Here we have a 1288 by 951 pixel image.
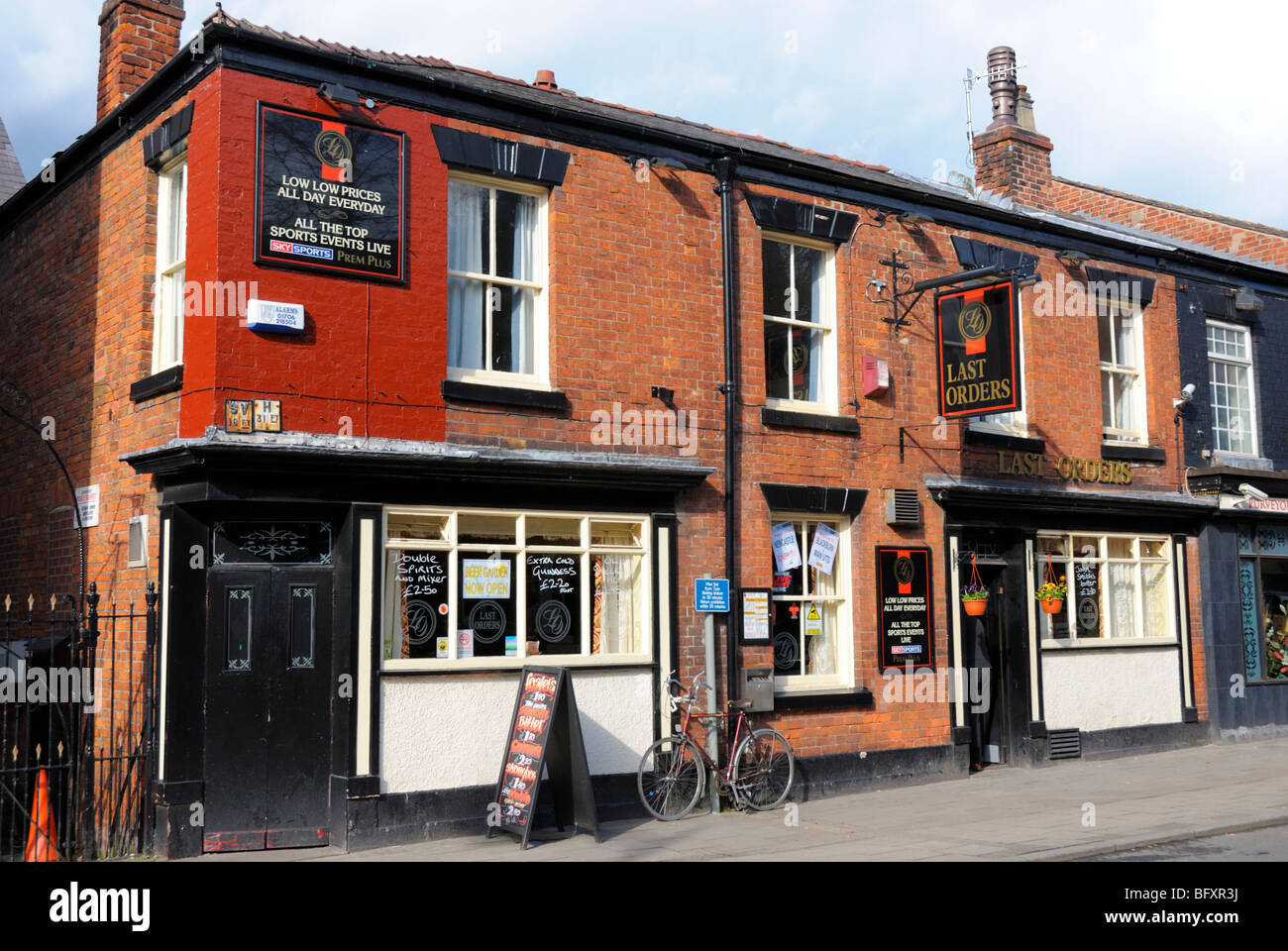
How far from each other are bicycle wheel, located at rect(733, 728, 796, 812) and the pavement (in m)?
0.18

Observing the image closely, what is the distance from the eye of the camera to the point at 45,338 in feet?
43.4

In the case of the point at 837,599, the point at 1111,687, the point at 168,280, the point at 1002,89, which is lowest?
Result: the point at 1111,687

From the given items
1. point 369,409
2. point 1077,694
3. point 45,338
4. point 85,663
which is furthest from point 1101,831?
point 45,338

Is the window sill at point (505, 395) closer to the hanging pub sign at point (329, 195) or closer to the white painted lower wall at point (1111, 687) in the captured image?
the hanging pub sign at point (329, 195)

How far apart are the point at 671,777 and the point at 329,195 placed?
241 inches

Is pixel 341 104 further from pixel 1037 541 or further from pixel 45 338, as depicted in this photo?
pixel 1037 541

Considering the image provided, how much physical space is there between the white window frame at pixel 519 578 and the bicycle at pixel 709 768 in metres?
0.82

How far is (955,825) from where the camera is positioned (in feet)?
35.1

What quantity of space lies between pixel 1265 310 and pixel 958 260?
21.3ft

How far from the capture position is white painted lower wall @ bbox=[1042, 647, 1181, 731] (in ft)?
49.3

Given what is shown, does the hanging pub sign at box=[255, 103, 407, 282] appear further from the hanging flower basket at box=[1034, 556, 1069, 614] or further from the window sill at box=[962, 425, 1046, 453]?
the hanging flower basket at box=[1034, 556, 1069, 614]

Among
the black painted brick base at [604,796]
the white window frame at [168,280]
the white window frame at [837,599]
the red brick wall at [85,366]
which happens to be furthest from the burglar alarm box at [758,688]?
the white window frame at [168,280]

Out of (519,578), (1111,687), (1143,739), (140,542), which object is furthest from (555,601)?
(1143,739)

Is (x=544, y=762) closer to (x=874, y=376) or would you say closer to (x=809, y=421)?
(x=809, y=421)
